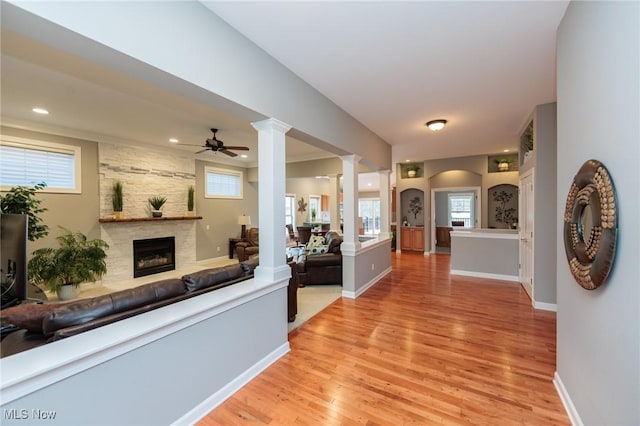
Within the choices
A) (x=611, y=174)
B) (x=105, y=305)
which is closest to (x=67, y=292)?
(x=105, y=305)

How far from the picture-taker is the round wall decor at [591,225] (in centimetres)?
129

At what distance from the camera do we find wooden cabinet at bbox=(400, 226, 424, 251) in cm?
863

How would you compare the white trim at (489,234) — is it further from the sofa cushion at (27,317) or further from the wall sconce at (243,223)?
the sofa cushion at (27,317)

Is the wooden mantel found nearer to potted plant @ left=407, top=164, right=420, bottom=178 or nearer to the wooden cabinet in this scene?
the wooden cabinet

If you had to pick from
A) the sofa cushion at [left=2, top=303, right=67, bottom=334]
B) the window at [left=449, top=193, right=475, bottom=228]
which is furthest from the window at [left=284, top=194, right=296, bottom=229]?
the sofa cushion at [left=2, top=303, right=67, bottom=334]

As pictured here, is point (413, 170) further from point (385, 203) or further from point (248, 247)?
point (248, 247)

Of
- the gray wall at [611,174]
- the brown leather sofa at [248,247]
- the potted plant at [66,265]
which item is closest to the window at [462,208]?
the brown leather sofa at [248,247]

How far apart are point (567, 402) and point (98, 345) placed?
3006 mm

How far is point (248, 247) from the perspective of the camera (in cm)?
738

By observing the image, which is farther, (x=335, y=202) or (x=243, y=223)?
(x=243, y=223)

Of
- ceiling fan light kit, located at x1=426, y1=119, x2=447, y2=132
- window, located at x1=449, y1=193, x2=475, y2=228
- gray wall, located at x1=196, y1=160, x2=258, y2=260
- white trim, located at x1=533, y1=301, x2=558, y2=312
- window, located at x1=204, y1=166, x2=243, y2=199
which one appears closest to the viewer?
white trim, located at x1=533, y1=301, x2=558, y2=312

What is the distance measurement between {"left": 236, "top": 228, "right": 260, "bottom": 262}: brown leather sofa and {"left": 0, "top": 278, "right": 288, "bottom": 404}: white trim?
16.6 ft

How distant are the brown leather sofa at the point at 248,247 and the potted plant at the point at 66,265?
10.3 feet

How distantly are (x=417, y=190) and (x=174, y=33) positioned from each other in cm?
844
